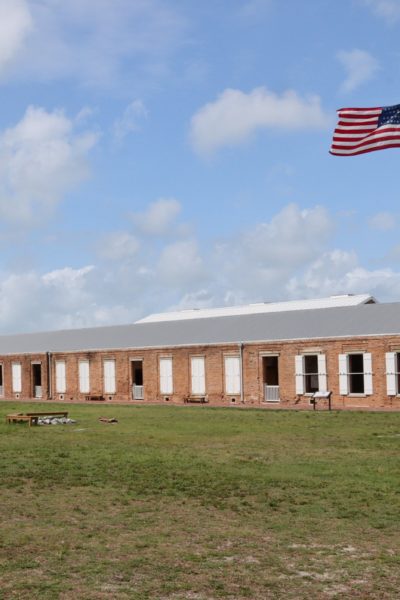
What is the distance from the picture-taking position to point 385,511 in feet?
32.2

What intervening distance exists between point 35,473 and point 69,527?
4.51 metres

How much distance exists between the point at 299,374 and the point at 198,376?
6.05 m

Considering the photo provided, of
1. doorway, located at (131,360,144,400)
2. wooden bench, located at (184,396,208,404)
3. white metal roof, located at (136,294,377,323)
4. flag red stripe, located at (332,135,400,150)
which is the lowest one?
wooden bench, located at (184,396,208,404)

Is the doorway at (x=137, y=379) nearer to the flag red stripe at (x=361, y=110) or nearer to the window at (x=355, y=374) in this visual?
the window at (x=355, y=374)

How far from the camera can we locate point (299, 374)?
34.7 m

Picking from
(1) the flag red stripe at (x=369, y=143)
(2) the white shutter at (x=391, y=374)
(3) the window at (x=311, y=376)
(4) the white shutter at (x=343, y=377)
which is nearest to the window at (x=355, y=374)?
(4) the white shutter at (x=343, y=377)

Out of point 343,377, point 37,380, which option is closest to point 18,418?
point 343,377

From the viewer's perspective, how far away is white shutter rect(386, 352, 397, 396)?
31562 mm

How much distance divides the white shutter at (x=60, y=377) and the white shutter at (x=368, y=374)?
20.5 meters

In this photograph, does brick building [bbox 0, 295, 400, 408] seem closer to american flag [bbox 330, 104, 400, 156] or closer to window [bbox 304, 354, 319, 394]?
window [bbox 304, 354, 319, 394]

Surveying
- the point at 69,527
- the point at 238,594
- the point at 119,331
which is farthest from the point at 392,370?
the point at 238,594

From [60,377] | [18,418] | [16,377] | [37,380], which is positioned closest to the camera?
[18,418]

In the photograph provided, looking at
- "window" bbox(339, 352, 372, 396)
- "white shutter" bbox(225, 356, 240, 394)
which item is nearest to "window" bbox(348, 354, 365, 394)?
"window" bbox(339, 352, 372, 396)

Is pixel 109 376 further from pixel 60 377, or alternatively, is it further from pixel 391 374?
pixel 391 374
